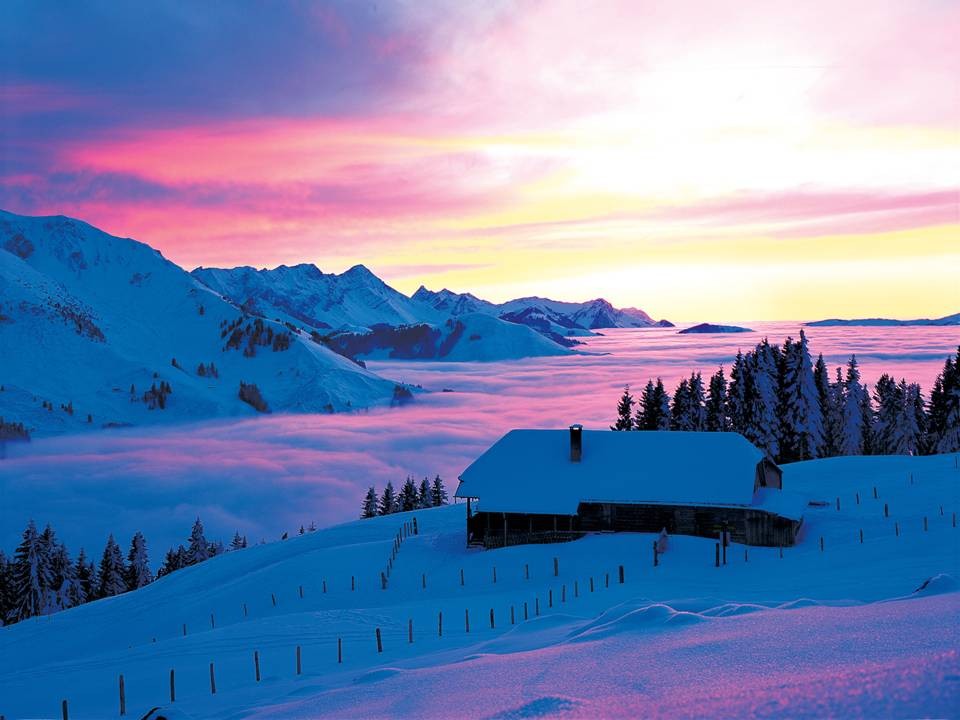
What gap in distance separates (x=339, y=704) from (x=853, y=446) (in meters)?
78.6

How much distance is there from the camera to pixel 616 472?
40875 mm

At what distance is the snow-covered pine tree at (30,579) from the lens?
6712cm

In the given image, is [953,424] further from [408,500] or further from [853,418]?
[408,500]

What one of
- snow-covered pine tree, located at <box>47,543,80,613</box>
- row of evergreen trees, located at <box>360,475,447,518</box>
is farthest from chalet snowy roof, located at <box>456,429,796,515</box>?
snow-covered pine tree, located at <box>47,543,80,613</box>

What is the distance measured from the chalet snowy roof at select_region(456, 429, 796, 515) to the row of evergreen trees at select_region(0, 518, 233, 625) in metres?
49.0

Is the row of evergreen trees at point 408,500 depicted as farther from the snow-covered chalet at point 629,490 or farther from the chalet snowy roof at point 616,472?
the snow-covered chalet at point 629,490

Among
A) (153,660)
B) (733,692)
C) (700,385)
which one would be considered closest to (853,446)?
(700,385)

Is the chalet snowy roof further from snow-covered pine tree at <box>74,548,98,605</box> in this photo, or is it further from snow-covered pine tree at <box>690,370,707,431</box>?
snow-covered pine tree at <box>74,548,98,605</box>

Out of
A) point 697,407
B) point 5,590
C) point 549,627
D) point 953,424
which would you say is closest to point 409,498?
point 697,407

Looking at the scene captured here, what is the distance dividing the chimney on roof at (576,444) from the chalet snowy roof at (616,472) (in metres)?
0.34

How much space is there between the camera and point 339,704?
40.6 ft

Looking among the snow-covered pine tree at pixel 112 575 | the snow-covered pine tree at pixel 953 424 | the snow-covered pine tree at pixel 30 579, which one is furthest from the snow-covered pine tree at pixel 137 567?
the snow-covered pine tree at pixel 953 424

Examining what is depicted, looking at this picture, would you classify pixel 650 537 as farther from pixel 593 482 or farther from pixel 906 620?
pixel 906 620

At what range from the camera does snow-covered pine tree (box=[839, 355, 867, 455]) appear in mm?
78419
